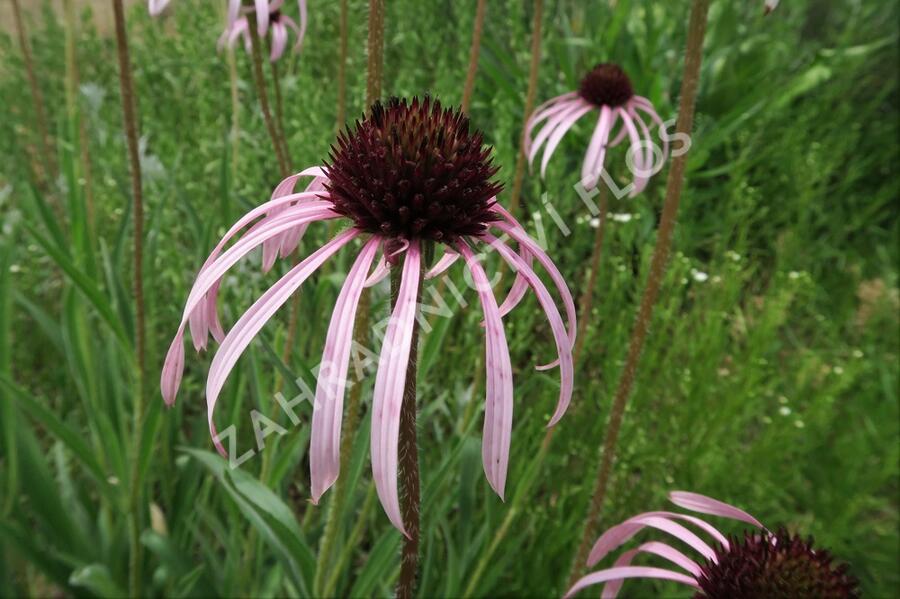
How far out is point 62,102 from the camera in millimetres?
2549

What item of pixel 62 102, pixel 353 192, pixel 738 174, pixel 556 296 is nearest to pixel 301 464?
pixel 556 296

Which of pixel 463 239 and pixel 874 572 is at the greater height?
pixel 463 239

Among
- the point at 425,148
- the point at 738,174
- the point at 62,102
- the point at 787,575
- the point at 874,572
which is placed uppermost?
the point at 62,102

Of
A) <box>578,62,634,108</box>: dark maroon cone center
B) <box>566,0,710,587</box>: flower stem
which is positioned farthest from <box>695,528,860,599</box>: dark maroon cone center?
<box>578,62,634,108</box>: dark maroon cone center

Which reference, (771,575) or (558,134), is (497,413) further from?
(558,134)

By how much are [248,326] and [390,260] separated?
129 mm

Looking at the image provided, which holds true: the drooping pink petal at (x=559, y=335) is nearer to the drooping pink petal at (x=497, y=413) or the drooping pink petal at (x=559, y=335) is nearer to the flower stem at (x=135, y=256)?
the drooping pink petal at (x=497, y=413)

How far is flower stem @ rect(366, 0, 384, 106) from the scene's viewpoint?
82cm

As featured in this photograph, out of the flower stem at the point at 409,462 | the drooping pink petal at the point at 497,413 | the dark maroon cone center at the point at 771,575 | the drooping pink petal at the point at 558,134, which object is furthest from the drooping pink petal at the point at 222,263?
the drooping pink petal at the point at 558,134

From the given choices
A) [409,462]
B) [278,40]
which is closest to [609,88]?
[278,40]

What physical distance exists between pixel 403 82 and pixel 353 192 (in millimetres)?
1219

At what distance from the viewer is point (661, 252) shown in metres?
0.93

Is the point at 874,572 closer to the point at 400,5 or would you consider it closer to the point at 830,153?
the point at 830,153

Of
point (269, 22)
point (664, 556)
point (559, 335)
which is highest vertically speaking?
point (269, 22)
